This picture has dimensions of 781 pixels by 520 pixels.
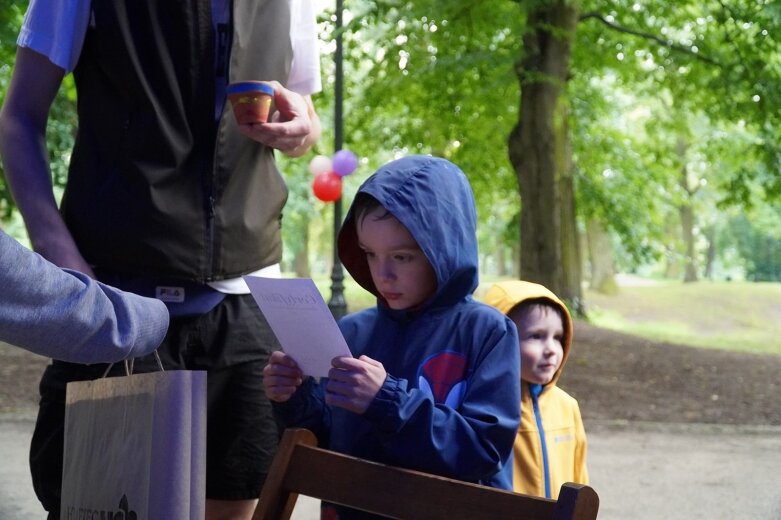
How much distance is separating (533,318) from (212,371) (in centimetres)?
130

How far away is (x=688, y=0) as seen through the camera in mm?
15492

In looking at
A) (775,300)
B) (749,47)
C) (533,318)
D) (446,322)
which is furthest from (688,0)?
(775,300)

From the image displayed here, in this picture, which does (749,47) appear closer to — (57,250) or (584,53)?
(584,53)

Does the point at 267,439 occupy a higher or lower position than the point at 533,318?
lower

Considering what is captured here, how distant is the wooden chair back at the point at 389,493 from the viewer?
2.00 meters

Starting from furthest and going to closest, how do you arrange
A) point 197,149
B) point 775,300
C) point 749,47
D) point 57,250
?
point 775,300 → point 749,47 → point 197,149 → point 57,250

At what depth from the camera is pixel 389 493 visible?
2.22 metres

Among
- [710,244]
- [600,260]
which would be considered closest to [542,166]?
[600,260]

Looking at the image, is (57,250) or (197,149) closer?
(57,250)

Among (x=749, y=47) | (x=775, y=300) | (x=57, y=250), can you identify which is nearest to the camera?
(x=57, y=250)

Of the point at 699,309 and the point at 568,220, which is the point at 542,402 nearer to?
the point at 568,220

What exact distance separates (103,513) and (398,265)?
95 centimetres

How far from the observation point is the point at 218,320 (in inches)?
107

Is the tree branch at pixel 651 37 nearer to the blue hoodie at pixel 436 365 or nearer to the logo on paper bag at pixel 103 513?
the blue hoodie at pixel 436 365
